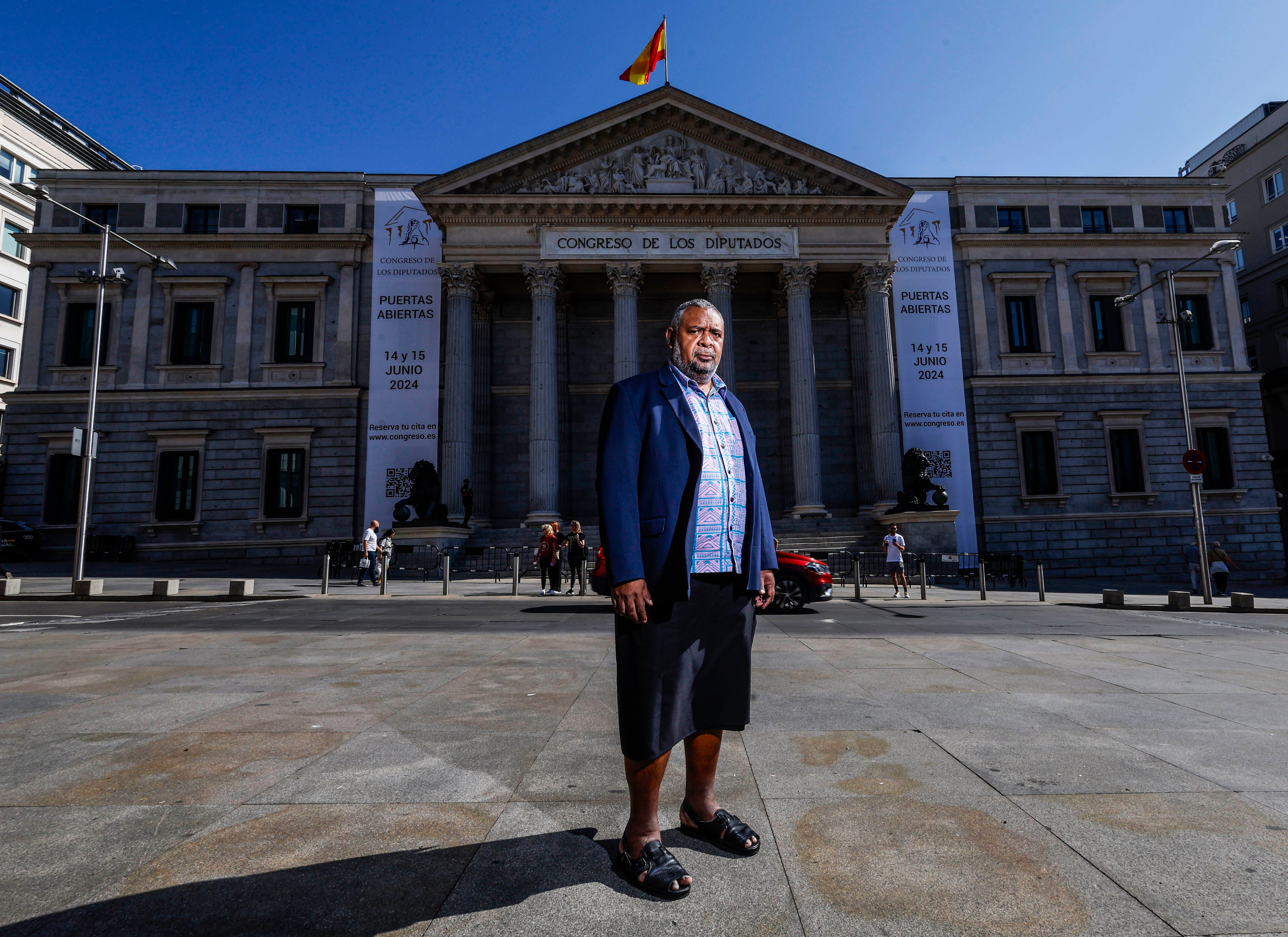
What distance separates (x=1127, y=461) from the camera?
3125 cm

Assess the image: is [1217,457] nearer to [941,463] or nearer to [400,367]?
[941,463]

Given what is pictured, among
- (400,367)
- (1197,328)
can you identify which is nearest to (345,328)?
(400,367)

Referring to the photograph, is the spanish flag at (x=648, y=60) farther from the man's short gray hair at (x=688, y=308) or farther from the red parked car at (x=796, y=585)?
the man's short gray hair at (x=688, y=308)

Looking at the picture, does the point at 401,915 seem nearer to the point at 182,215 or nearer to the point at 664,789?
the point at 664,789

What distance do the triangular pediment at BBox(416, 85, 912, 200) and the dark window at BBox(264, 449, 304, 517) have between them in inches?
512

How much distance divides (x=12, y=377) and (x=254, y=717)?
45221 millimetres

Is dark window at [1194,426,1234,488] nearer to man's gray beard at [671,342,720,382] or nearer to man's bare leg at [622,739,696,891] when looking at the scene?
man's gray beard at [671,342,720,382]

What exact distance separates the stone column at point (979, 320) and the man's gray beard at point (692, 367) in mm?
31898

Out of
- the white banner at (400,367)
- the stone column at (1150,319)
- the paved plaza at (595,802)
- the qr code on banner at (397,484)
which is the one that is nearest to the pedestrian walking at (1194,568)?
the stone column at (1150,319)

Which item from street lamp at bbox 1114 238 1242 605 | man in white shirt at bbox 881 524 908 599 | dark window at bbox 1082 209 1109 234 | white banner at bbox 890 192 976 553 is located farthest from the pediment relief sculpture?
man in white shirt at bbox 881 524 908 599

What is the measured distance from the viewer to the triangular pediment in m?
28.0

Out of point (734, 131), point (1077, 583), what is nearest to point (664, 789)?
point (1077, 583)

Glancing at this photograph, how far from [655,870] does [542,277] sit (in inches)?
1058

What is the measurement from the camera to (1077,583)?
25.8m
